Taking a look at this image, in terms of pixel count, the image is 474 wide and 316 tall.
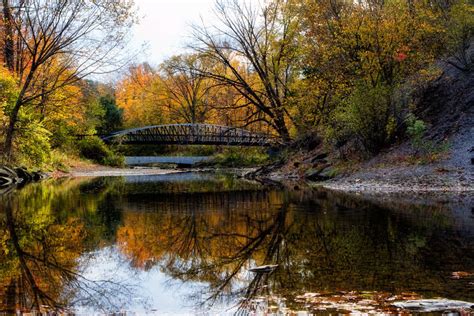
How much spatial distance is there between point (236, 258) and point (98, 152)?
38180 mm

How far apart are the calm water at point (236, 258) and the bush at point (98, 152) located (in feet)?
97.5

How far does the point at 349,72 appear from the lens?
22906 mm

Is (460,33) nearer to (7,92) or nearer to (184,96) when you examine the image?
(7,92)

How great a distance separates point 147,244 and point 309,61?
60.1ft

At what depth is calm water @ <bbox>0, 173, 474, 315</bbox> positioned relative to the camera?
16.1 feet

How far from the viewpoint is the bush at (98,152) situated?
4150cm

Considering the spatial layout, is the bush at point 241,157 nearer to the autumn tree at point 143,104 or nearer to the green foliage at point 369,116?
the autumn tree at point 143,104

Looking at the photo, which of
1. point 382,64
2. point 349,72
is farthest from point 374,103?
point 349,72

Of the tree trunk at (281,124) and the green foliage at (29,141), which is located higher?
the tree trunk at (281,124)

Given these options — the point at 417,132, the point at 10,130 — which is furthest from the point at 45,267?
the point at 10,130

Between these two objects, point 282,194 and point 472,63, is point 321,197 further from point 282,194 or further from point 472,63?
point 472,63

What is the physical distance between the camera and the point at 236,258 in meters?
6.89

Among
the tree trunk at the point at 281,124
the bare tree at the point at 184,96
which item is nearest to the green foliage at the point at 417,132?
the tree trunk at the point at 281,124

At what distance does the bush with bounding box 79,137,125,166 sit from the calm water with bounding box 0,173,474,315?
97.5 ft
